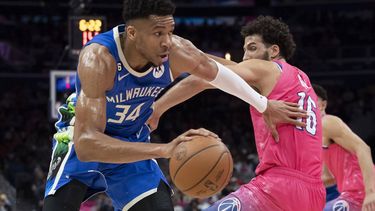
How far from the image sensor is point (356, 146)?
18.3 ft

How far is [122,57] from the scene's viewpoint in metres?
3.79

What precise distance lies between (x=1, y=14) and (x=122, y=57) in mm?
18553

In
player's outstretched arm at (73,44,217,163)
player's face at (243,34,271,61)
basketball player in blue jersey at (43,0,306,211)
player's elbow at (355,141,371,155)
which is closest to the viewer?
player's outstretched arm at (73,44,217,163)

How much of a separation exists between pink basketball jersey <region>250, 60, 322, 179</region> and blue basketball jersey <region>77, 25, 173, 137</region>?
25.8 inches

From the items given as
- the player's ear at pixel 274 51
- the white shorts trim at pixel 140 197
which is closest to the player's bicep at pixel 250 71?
the player's ear at pixel 274 51

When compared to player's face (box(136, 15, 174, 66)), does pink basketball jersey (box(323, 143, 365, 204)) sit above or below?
below

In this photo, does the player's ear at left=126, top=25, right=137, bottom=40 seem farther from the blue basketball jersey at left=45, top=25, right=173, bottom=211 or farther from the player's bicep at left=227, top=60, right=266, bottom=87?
the player's bicep at left=227, top=60, right=266, bottom=87

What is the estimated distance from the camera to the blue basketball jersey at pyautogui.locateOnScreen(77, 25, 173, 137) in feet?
12.5

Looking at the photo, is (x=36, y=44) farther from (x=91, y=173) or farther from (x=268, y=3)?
(x=91, y=173)

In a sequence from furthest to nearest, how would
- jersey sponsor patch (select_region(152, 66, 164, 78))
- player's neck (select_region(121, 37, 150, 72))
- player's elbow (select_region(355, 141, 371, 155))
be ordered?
player's elbow (select_region(355, 141, 371, 155)) → jersey sponsor patch (select_region(152, 66, 164, 78)) → player's neck (select_region(121, 37, 150, 72))

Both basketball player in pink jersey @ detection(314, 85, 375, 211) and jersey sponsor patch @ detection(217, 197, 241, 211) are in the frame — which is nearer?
jersey sponsor patch @ detection(217, 197, 241, 211)

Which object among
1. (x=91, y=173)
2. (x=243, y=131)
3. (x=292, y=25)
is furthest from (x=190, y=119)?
(x=91, y=173)

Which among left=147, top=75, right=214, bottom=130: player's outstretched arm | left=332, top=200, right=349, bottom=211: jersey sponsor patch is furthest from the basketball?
left=332, top=200, right=349, bottom=211: jersey sponsor patch

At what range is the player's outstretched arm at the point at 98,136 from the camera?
3309mm
